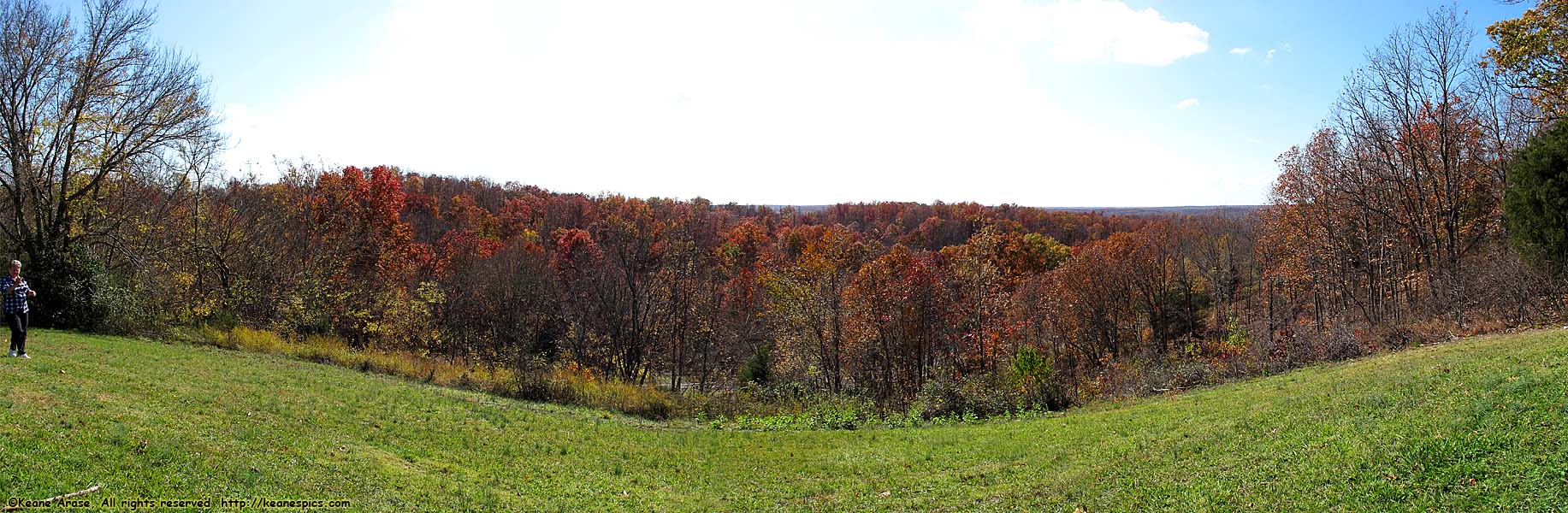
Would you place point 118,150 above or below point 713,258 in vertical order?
above

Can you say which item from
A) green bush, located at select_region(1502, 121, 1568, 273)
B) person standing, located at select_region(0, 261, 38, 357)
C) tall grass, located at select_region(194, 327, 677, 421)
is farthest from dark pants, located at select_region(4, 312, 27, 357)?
green bush, located at select_region(1502, 121, 1568, 273)

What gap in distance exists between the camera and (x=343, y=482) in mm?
7340

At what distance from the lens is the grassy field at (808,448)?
19.2 ft

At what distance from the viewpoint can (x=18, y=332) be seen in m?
11.5

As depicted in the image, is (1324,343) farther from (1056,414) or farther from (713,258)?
(713,258)

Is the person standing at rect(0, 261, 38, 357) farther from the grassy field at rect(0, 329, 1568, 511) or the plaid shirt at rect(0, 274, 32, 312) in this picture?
the grassy field at rect(0, 329, 1568, 511)

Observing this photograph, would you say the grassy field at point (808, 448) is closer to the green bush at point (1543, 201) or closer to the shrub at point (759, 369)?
the green bush at point (1543, 201)

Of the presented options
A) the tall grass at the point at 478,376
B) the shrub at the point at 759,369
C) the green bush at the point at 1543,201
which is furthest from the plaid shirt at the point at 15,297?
the green bush at the point at 1543,201

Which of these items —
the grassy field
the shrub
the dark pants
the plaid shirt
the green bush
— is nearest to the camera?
the grassy field

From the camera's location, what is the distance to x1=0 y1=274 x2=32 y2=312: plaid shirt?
11945 millimetres

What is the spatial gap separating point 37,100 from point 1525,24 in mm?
36901

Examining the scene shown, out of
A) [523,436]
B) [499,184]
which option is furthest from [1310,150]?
[499,184]

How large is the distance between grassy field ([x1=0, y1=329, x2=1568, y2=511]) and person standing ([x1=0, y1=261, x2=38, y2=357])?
0.49 m

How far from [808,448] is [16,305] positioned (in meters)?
14.1
